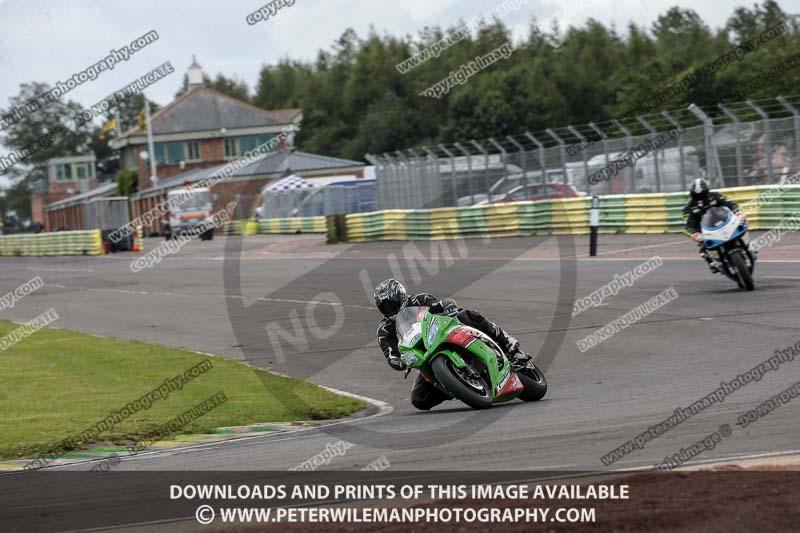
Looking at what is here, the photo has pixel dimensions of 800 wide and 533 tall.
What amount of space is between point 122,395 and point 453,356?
15.7ft

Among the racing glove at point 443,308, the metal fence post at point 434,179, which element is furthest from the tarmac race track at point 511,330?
the metal fence post at point 434,179

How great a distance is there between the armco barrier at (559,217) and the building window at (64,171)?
85.2m

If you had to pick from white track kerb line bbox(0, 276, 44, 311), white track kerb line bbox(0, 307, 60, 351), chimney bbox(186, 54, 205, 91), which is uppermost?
chimney bbox(186, 54, 205, 91)

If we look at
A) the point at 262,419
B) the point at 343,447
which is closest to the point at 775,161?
the point at 262,419

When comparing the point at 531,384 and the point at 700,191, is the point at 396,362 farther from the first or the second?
the point at 700,191

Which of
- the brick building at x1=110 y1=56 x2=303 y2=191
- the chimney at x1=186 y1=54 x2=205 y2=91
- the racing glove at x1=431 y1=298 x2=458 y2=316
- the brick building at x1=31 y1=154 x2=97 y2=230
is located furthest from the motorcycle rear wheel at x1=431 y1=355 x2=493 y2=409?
the brick building at x1=31 y1=154 x2=97 y2=230

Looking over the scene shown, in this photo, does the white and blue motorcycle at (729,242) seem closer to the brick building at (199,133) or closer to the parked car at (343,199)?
the parked car at (343,199)

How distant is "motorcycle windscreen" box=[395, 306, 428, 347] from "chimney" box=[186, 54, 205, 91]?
9332 centimetres

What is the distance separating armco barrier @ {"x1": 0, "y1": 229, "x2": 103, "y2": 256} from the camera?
53.9 m

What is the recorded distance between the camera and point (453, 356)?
9352 mm

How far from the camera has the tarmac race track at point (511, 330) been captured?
767cm

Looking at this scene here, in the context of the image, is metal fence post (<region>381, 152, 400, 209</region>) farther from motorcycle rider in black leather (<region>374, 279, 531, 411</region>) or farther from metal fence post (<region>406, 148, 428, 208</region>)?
motorcycle rider in black leather (<region>374, 279, 531, 411</region>)

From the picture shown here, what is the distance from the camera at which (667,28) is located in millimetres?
101250

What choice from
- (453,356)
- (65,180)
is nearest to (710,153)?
(453,356)
